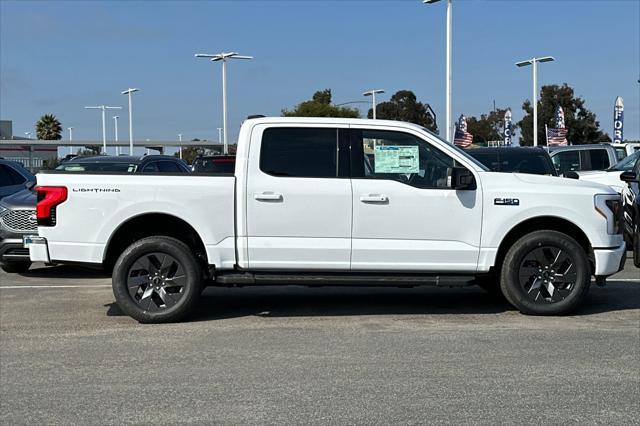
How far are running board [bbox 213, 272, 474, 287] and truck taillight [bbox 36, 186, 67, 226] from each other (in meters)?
1.80

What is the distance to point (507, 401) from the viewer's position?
4828 mm

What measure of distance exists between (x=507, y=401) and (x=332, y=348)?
1830 mm

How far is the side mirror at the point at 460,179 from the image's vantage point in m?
6.92

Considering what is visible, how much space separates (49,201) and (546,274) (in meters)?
5.23

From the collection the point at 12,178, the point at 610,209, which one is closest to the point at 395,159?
the point at 610,209

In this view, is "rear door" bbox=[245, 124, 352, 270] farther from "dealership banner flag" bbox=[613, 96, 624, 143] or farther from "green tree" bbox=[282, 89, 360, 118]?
"green tree" bbox=[282, 89, 360, 118]

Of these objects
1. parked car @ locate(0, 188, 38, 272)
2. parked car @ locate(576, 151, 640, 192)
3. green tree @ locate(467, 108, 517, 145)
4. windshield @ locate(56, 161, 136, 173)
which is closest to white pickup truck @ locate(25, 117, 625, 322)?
parked car @ locate(0, 188, 38, 272)

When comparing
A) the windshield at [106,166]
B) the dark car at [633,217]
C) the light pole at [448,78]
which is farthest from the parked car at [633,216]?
the light pole at [448,78]

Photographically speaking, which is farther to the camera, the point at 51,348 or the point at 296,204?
the point at 296,204

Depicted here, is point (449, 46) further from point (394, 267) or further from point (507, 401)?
point (507, 401)

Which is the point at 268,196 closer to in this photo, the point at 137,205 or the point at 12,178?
the point at 137,205

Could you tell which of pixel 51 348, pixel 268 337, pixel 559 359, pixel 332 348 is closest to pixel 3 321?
pixel 51 348

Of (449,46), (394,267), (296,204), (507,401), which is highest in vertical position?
(449,46)

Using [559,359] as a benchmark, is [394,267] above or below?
above
